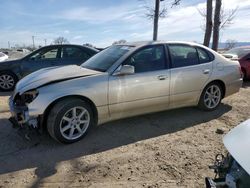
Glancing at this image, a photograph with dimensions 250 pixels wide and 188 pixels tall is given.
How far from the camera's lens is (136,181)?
10.9 feet

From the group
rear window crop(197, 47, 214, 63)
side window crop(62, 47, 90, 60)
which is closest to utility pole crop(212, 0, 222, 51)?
side window crop(62, 47, 90, 60)

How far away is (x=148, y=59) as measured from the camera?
16.6 ft

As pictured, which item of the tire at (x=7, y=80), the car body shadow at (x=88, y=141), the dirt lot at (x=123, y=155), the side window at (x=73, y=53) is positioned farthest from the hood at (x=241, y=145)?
the tire at (x=7, y=80)

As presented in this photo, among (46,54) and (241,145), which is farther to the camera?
(46,54)

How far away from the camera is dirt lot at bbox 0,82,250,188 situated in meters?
3.37

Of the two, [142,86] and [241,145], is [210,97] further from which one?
[241,145]

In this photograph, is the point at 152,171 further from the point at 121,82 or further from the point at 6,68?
the point at 6,68

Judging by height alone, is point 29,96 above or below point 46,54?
below

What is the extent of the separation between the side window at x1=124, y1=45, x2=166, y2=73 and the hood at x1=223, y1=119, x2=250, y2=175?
9.24 ft

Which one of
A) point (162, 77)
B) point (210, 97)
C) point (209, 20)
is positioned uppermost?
point (209, 20)

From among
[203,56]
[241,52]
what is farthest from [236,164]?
[241,52]

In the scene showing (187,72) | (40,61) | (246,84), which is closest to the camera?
(187,72)

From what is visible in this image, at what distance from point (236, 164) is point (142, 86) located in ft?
9.55

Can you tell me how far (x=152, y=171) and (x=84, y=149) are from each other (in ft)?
3.86
